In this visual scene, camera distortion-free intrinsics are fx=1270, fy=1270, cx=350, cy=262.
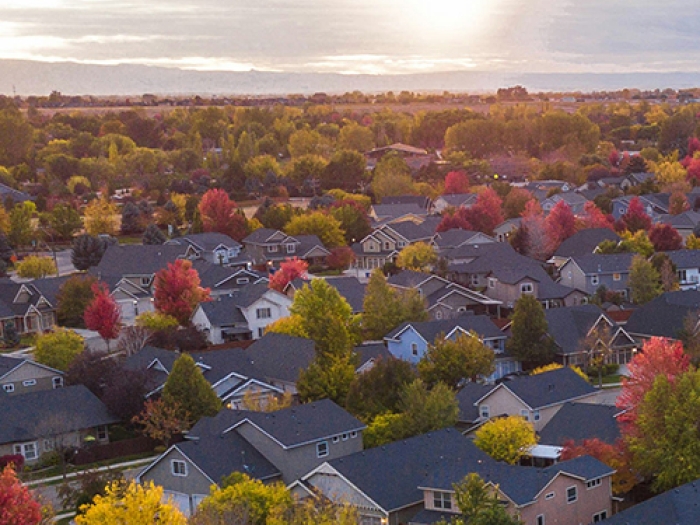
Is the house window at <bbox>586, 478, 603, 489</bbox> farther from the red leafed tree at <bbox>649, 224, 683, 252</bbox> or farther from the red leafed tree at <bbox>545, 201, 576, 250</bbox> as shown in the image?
the red leafed tree at <bbox>545, 201, 576, 250</bbox>

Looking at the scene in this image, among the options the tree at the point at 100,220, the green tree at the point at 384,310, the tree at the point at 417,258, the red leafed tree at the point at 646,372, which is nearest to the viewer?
the red leafed tree at the point at 646,372

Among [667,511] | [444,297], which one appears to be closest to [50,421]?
[667,511]

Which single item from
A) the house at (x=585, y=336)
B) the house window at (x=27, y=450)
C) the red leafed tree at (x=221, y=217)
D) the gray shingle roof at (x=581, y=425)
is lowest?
the red leafed tree at (x=221, y=217)

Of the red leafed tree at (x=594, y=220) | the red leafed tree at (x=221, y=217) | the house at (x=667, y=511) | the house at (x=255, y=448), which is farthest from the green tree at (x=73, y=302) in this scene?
the house at (x=667, y=511)

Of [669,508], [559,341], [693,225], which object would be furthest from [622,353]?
[693,225]

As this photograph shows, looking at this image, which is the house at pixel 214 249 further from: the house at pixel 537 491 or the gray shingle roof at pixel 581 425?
the house at pixel 537 491

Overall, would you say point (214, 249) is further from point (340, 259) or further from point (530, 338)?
point (530, 338)
